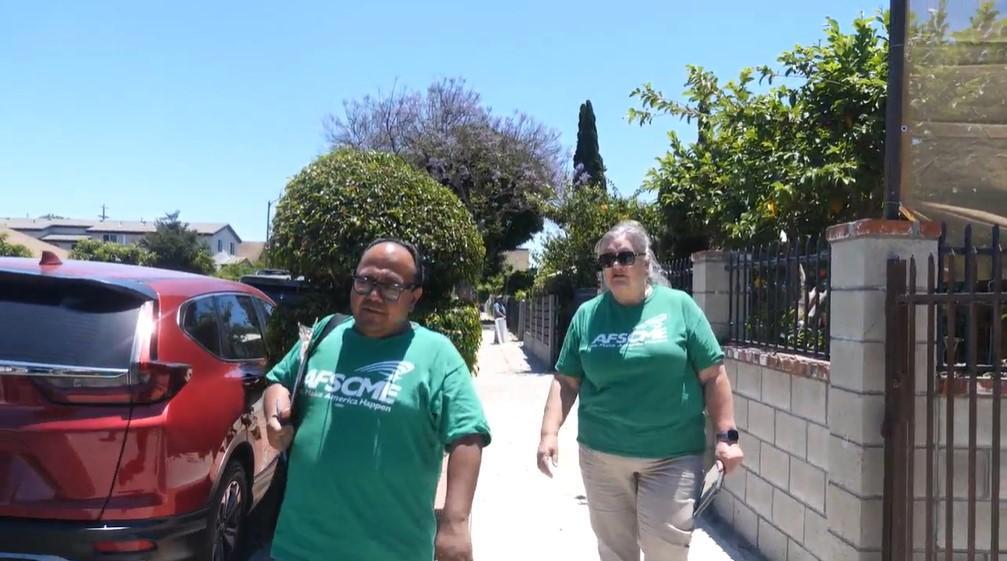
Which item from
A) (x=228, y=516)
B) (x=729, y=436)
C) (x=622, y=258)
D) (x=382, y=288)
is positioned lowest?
(x=228, y=516)

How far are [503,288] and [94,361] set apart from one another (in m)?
34.3

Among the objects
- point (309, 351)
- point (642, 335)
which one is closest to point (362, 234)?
point (642, 335)

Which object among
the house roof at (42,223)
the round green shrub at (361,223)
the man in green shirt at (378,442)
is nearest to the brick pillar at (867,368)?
the man in green shirt at (378,442)

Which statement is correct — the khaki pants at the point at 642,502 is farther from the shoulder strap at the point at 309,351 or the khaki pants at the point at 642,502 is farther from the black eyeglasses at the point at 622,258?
→ the shoulder strap at the point at 309,351

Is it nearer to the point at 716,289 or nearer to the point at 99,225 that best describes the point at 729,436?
the point at 716,289

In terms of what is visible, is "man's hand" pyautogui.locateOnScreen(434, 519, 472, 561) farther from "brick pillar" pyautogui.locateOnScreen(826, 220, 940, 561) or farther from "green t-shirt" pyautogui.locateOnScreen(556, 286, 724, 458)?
"brick pillar" pyautogui.locateOnScreen(826, 220, 940, 561)

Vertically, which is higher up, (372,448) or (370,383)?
(370,383)

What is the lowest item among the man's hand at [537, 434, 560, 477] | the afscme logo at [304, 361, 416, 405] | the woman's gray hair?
the man's hand at [537, 434, 560, 477]

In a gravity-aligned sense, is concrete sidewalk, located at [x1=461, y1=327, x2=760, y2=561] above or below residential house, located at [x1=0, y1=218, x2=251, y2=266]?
below

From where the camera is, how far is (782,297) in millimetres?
5086

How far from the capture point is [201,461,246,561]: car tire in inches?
156

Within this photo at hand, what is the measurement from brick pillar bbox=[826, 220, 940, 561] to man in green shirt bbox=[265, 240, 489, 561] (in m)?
2.13

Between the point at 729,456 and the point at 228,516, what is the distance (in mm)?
2403

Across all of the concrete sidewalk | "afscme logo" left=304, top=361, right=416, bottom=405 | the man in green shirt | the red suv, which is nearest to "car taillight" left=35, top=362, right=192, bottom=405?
the red suv
